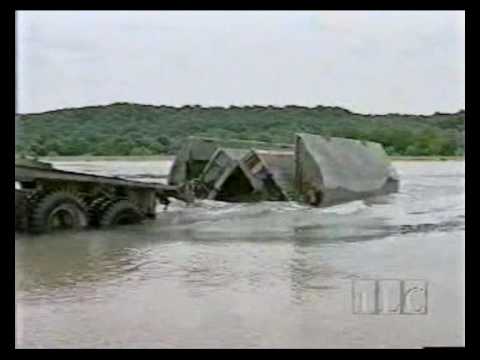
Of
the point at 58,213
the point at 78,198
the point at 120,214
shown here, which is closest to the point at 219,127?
the point at 120,214

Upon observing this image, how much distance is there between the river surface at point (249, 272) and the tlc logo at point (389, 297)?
25 millimetres

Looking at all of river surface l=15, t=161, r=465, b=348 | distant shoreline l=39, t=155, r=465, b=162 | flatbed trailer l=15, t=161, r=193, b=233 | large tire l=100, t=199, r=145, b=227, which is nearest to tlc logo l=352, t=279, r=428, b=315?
river surface l=15, t=161, r=465, b=348

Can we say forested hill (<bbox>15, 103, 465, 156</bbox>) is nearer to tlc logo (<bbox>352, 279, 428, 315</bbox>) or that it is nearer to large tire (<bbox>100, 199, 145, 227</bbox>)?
large tire (<bbox>100, 199, 145, 227</bbox>)

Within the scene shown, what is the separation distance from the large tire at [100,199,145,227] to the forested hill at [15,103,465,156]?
250mm

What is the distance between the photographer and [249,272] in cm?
383

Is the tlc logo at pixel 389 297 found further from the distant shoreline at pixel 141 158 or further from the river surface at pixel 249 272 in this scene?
the distant shoreline at pixel 141 158

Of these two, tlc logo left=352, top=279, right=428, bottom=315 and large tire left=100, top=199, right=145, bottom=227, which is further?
large tire left=100, top=199, right=145, bottom=227

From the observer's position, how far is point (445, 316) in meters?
3.86

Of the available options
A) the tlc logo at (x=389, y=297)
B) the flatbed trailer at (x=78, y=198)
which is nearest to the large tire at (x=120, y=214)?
the flatbed trailer at (x=78, y=198)

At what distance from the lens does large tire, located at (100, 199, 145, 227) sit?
3.94 metres

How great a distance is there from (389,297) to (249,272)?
0.66 meters

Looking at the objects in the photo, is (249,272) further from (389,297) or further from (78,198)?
(78,198)

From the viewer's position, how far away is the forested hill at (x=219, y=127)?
3871 millimetres
